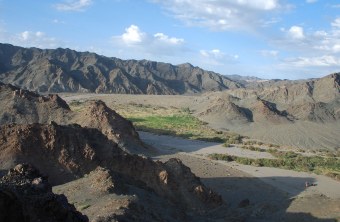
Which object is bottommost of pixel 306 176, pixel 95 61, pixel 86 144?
pixel 306 176

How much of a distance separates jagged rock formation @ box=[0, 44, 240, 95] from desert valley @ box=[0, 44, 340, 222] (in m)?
38.3

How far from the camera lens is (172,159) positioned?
30422 millimetres

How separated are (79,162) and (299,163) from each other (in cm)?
2690

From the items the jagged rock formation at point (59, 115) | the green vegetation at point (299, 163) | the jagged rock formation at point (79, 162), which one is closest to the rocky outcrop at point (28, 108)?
the jagged rock formation at point (59, 115)

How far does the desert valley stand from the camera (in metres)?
19.6

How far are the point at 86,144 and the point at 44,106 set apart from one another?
72.7ft

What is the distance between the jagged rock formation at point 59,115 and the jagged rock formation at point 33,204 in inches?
1191

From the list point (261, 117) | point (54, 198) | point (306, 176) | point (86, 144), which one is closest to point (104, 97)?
point (261, 117)

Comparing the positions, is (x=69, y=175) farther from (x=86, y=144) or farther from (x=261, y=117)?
(x=261, y=117)

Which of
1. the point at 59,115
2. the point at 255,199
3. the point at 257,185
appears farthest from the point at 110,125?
the point at 255,199

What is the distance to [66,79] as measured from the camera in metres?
139

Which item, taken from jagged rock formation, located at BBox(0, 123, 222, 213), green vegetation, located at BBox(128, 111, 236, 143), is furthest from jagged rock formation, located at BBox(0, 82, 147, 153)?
green vegetation, located at BBox(128, 111, 236, 143)

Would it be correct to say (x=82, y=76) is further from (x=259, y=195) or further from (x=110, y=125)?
(x=259, y=195)

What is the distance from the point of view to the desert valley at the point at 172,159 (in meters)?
19.6
